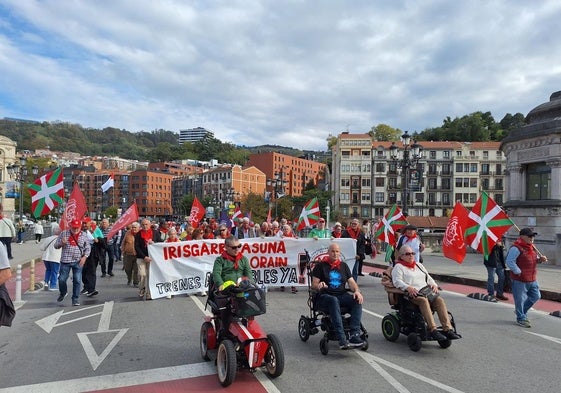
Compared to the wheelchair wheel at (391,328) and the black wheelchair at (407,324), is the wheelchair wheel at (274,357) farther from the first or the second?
the wheelchair wheel at (391,328)

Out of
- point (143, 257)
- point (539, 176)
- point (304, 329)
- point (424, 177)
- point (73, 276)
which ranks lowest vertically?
point (304, 329)

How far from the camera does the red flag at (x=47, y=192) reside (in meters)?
14.0

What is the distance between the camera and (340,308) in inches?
272

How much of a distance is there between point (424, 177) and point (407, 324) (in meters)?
87.3

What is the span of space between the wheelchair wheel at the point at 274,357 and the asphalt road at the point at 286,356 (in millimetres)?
127

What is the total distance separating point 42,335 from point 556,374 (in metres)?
7.86

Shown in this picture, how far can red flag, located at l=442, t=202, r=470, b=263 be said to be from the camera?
11.5 m

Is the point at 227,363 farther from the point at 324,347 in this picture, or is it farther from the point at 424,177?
the point at 424,177

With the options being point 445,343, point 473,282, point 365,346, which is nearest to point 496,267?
point 473,282

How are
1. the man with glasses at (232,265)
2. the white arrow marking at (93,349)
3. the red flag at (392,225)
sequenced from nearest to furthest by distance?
the white arrow marking at (93,349) < the man with glasses at (232,265) < the red flag at (392,225)

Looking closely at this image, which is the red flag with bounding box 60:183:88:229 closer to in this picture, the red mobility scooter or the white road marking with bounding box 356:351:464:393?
the red mobility scooter

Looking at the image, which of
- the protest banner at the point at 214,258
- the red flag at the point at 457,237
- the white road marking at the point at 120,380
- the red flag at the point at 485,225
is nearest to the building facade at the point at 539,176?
the red flag at the point at 485,225

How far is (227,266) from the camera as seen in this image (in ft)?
21.8

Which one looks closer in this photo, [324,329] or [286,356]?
[286,356]
